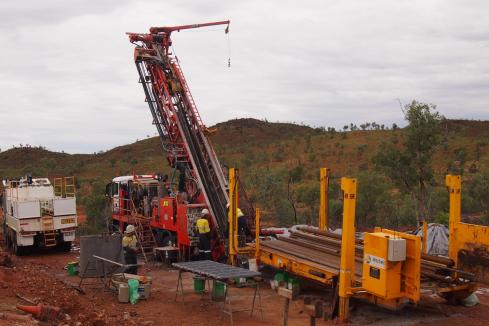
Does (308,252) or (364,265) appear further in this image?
(308,252)

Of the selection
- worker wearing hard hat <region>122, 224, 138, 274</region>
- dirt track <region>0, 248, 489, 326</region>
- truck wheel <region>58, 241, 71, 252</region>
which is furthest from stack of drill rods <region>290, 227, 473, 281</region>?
truck wheel <region>58, 241, 71, 252</region>

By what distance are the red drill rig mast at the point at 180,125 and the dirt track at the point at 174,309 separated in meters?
3.48

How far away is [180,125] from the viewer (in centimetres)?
1656

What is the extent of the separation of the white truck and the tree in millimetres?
10427

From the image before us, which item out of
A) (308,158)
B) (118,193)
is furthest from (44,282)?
(308,158)

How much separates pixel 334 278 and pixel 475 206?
17.3 metres

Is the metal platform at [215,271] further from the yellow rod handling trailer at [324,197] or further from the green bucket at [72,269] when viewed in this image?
the green bucket at [72,269]

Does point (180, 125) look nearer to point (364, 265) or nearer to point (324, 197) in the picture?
point (324, 197)

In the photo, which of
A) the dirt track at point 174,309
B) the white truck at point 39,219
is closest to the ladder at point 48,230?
the white truck at point 39,219

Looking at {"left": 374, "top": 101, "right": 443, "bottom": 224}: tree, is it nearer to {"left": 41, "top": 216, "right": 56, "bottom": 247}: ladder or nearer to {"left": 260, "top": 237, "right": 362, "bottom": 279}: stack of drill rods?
{"left": 260, "top": 237, "right": 362, "bottom": 279}: stack of drill rods

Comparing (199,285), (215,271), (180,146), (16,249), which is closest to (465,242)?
(215,271)

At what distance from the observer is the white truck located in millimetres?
18656

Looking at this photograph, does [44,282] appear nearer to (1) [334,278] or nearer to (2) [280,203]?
(1) [334,278]

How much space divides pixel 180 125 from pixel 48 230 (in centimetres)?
618
